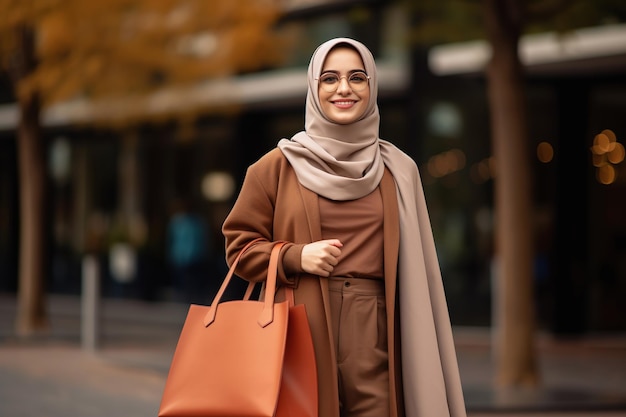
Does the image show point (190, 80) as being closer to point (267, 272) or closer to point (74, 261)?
point (74, 261)

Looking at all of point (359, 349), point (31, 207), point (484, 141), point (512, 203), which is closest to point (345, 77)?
point (359, 349)

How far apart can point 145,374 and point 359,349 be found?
8492mm

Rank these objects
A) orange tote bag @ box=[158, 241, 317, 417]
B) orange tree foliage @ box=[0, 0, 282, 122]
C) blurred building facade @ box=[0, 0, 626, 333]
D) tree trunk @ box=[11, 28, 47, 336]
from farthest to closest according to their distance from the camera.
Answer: blurred building facade @ box=[0, 0, 626, 333] < tree trunk @ box=[11, 28, 47, 336] < orange tree foliage @ box=[0, 0, 282, 122] < orange tote bag @ box=[158, 241, 317, 417]

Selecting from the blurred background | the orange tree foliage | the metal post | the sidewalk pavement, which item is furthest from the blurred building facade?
the metal post

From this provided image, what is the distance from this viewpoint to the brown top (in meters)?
3.88

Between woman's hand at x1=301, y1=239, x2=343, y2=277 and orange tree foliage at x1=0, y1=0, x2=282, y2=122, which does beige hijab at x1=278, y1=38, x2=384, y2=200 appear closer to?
woman's hand at x1=301, y1=239, x2=343, y2=277

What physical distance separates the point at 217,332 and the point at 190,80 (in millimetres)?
13637

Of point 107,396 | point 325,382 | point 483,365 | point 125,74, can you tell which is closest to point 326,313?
point 325,382

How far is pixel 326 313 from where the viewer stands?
379 centimetres

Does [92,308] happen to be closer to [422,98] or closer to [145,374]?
[145,374]

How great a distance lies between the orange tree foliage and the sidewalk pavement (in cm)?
334

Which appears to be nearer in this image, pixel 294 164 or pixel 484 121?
pixel 294 164

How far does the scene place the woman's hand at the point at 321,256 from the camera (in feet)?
12.1

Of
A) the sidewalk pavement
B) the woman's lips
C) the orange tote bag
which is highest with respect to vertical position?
the woman's lips
